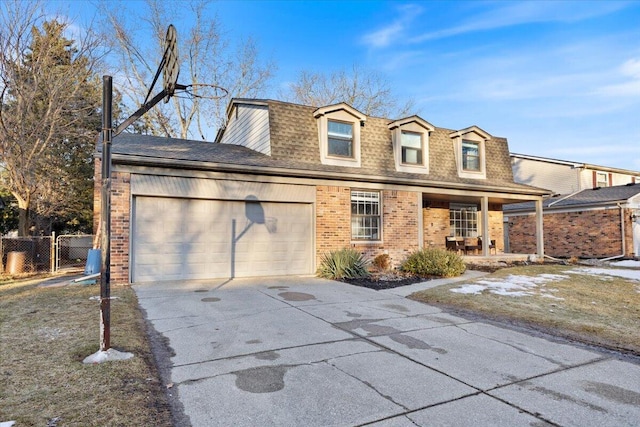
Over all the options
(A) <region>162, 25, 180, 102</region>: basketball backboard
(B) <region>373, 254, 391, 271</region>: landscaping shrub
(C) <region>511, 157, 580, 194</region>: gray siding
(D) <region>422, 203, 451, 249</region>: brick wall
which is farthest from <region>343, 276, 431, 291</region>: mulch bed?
(C) <region>511, 157, 580, 194</region>: gray siding

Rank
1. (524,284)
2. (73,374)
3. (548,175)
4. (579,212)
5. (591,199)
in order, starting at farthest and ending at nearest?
(548,175) → (579,212) → (591,199) → (524,284) → (73,374)

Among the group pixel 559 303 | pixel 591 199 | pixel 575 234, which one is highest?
pixel 591 199

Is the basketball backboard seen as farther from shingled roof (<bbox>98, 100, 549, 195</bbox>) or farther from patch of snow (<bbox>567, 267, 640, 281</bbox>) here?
patch of snow (<bbox>567, 267, 640, 281</bbox>)

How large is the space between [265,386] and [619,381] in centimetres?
342

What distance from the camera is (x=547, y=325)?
6.00 metres

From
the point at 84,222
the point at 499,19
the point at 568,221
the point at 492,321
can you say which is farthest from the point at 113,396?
the point at 84,222

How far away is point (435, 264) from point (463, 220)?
228 inches

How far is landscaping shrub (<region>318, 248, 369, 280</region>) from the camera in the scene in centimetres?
1061

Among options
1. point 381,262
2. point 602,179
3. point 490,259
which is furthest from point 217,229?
point 602,179

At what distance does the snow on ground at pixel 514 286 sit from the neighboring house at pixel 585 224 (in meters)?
9.58

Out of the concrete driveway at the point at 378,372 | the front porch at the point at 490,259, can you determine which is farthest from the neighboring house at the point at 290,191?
the concrete driveway at the point at 378,372

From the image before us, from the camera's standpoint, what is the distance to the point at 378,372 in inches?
155

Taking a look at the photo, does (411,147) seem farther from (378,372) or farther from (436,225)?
(378,372)

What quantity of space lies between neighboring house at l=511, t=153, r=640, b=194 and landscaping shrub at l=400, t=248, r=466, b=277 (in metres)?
15.2
